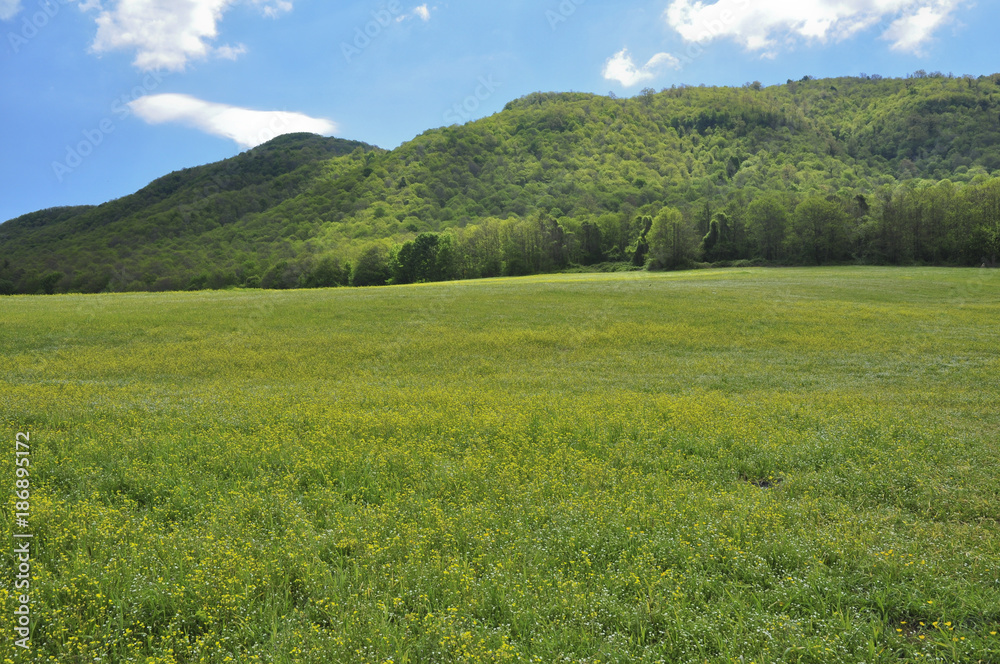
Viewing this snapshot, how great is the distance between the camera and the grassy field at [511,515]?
527 centimetres

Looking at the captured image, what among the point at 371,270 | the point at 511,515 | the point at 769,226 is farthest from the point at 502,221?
the point at 511,515

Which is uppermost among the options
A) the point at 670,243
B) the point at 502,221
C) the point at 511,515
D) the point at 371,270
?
the point at 502,221

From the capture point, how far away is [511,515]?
25.4 ft

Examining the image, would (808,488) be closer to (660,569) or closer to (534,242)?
(660,569)

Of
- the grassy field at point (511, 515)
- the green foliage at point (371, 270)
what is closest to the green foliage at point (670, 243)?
the green foliage at point (371, 270)

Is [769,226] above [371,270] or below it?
above

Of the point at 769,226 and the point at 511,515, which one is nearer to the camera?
the point at 511,515

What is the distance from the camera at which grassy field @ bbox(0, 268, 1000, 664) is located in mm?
5266

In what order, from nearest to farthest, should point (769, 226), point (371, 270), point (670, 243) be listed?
point (670, 243), point (769, 226), point (371, 270)

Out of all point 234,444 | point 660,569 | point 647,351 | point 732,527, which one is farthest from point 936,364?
point 234,444

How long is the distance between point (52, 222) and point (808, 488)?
258635 millimetres

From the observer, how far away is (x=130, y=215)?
540ft

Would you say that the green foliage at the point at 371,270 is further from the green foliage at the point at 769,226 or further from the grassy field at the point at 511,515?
the grassy field at the point at 511,515

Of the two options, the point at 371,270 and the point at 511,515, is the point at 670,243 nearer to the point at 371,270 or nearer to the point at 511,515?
the point at 371,270
